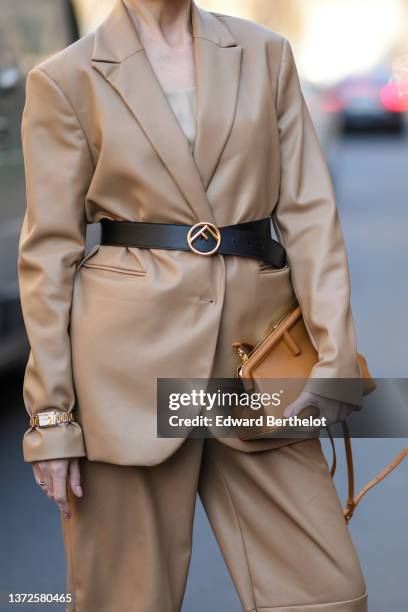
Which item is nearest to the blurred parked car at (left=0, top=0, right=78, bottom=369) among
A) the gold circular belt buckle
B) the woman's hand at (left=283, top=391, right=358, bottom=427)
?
the gold circular belt buckle

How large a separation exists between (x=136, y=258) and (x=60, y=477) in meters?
0.50

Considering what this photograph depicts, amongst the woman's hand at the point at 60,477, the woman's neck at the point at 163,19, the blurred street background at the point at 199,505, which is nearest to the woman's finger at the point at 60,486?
the woman's hand at the point at 60,477

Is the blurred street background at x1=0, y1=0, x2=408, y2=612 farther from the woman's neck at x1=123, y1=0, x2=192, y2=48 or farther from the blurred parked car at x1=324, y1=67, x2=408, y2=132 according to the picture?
the blurred parked car at x1=324, y1=67, x2=408, y2=132

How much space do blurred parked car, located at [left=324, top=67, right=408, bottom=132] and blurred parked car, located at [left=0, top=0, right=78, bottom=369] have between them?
903 inches

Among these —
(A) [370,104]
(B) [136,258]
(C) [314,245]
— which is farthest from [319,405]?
(A) [370,104]

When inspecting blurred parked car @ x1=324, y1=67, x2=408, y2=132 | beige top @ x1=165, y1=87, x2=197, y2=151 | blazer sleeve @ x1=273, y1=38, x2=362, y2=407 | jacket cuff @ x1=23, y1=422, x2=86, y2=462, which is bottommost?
jacket cuff @ x1=23, y1=422, x2=86, y2=462

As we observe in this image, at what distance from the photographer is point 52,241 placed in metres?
2.85

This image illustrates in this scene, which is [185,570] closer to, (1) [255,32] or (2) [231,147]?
(2) [231,147]

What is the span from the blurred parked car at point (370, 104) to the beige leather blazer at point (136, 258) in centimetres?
2752

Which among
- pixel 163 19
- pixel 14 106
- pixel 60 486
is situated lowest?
pixel 60 486

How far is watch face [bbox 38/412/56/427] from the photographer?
2.82 metres

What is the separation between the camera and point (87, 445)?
2865 mm

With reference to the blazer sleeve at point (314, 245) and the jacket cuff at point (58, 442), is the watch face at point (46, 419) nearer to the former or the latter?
the jacket cuff at point (58, 442)

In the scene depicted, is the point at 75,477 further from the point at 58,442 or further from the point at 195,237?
the point at 195,237
